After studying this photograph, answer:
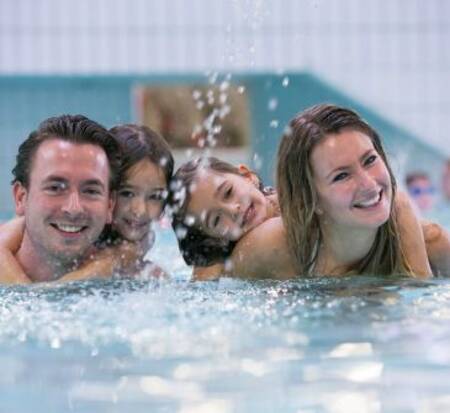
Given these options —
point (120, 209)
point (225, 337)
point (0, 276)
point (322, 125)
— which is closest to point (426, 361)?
point (225, 337)

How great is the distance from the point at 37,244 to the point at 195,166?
62cm

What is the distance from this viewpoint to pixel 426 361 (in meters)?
1.93

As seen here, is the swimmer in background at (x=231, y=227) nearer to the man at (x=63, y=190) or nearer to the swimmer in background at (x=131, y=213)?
the swimmer in background at (x=131, y=213)

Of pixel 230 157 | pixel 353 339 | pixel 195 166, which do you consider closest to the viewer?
pixel 353 339

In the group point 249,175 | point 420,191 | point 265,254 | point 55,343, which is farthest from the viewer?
point 420,191

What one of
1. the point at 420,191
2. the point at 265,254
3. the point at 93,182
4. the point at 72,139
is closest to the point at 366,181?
the point at 265,254

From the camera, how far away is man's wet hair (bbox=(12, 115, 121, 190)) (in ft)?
10.9

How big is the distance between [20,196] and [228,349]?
153 centimetres

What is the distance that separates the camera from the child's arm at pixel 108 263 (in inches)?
130

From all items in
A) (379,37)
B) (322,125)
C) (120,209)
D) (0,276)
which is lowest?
(0,276)

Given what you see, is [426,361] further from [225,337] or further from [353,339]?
[225,337]

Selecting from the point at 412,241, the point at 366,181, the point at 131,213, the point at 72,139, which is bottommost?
the point at 412,241

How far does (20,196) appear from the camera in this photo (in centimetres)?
338

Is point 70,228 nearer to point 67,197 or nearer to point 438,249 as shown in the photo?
point 67,197
